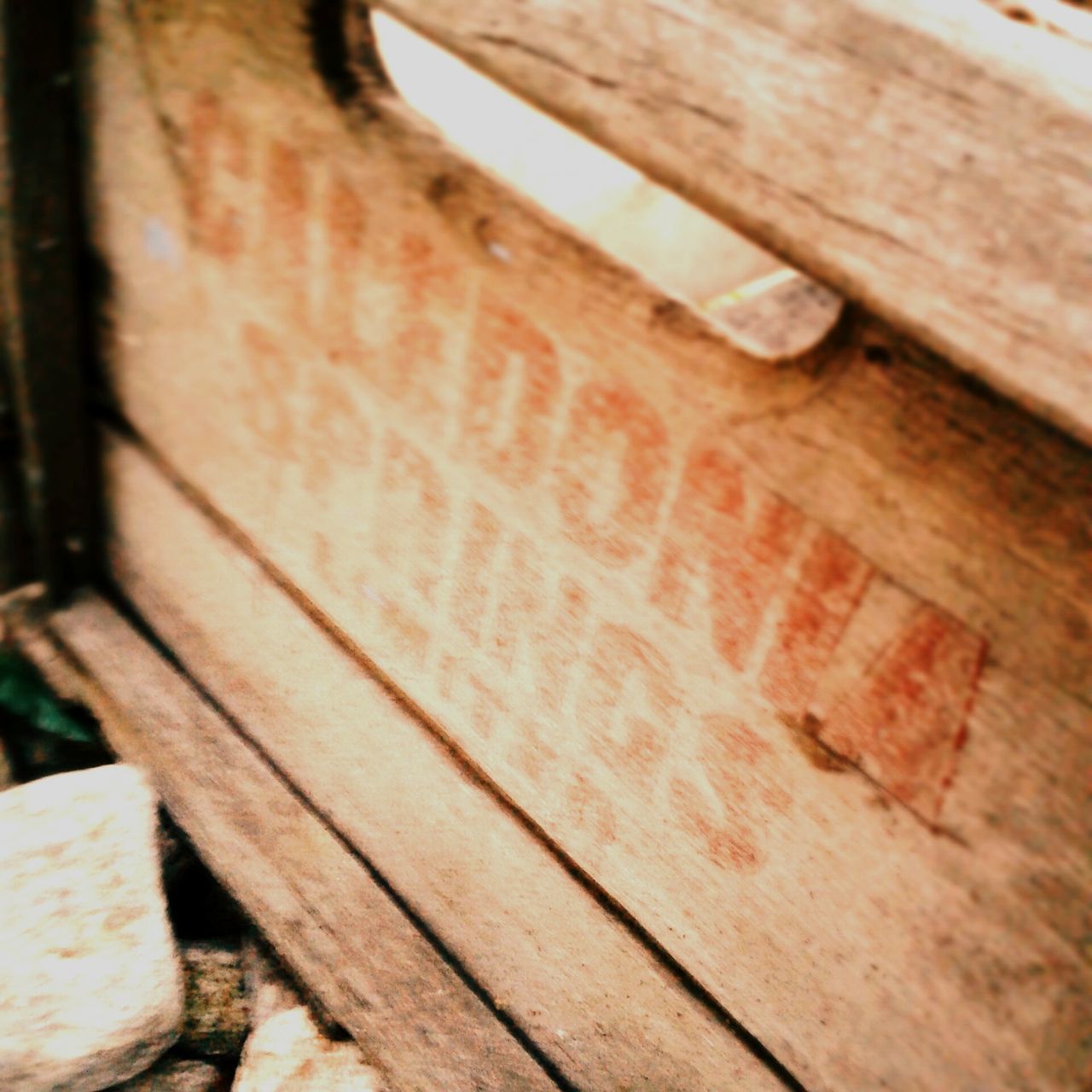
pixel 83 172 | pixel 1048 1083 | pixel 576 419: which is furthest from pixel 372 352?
pixel 1048 1083

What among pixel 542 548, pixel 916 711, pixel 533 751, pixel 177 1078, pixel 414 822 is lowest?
pixel 177 1078

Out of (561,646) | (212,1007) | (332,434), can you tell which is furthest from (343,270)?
(212,1007)

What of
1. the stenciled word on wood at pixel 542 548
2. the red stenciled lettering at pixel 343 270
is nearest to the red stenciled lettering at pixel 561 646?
the stenciled word on wood at pixel 542 548

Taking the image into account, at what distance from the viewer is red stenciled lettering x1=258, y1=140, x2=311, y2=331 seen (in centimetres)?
89

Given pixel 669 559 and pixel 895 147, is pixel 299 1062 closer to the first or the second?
pixel 669 559

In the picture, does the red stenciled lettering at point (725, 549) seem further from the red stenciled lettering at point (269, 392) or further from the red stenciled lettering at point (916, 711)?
the red stenciled lettering at point (269, 392)

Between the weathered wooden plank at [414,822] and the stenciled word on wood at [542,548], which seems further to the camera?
the weathered wooden plank at [414,822]

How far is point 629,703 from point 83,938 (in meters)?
0.72

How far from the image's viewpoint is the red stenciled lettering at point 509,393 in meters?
0.79

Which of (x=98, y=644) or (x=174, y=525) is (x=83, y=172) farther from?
(x=98, y=644)

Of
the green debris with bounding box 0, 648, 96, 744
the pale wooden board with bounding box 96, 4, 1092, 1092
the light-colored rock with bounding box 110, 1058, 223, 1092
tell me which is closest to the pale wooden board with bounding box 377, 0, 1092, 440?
the pale wooden board with bounding box 96, 4, 1092, 1092

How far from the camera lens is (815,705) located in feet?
2.34

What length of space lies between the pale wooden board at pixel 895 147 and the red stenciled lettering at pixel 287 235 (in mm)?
421

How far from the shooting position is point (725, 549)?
2.37 feet
